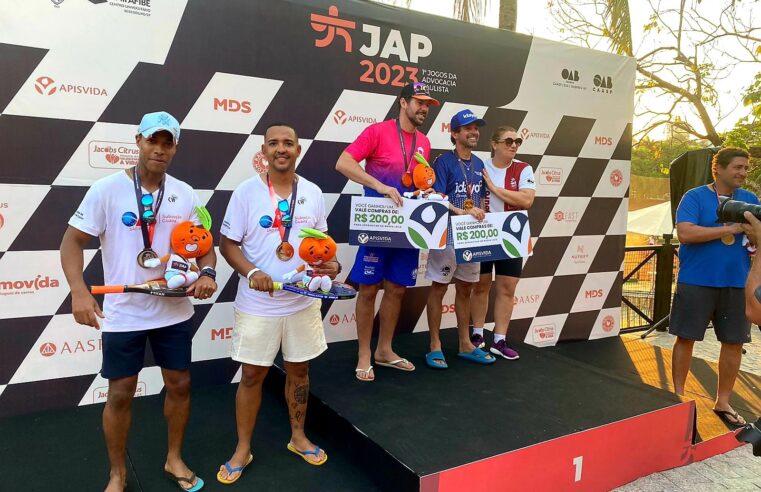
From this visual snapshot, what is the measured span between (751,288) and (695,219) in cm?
144

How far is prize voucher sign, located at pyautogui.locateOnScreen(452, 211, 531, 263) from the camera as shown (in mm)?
2904

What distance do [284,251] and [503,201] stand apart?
5.38ft

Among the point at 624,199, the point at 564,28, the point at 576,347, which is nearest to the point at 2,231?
the point at 576,347

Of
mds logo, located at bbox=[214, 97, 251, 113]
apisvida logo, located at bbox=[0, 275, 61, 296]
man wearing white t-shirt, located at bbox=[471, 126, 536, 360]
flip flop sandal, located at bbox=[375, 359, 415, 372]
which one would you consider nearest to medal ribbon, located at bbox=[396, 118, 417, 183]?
man wearing white t-shirt, located at bbox=[471, 126, 536, 360]

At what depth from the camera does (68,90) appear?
2.72 m

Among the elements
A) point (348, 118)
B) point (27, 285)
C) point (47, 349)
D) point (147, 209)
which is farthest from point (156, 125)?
point (348, 118)

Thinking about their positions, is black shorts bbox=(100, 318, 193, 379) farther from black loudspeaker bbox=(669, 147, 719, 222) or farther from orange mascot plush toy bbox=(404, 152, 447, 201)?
black loudspeaker bbox=(669, 147, 719, 222)

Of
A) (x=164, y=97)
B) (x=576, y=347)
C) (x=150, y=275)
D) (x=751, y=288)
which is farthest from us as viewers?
(x=576, y=347)

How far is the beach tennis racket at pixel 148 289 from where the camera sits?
1688 millimetres

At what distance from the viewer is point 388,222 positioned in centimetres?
269

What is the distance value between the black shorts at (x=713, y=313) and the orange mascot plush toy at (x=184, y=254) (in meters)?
2.84

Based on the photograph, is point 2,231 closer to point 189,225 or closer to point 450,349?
point 189,225

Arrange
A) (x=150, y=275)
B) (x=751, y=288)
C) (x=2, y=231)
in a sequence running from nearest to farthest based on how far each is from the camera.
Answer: (x=751, y=288)
(x=150, y=275)
(x=2, y=231)

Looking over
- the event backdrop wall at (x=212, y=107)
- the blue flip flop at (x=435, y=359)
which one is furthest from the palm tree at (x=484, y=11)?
the blue flip flop at (x=435, y=359)
